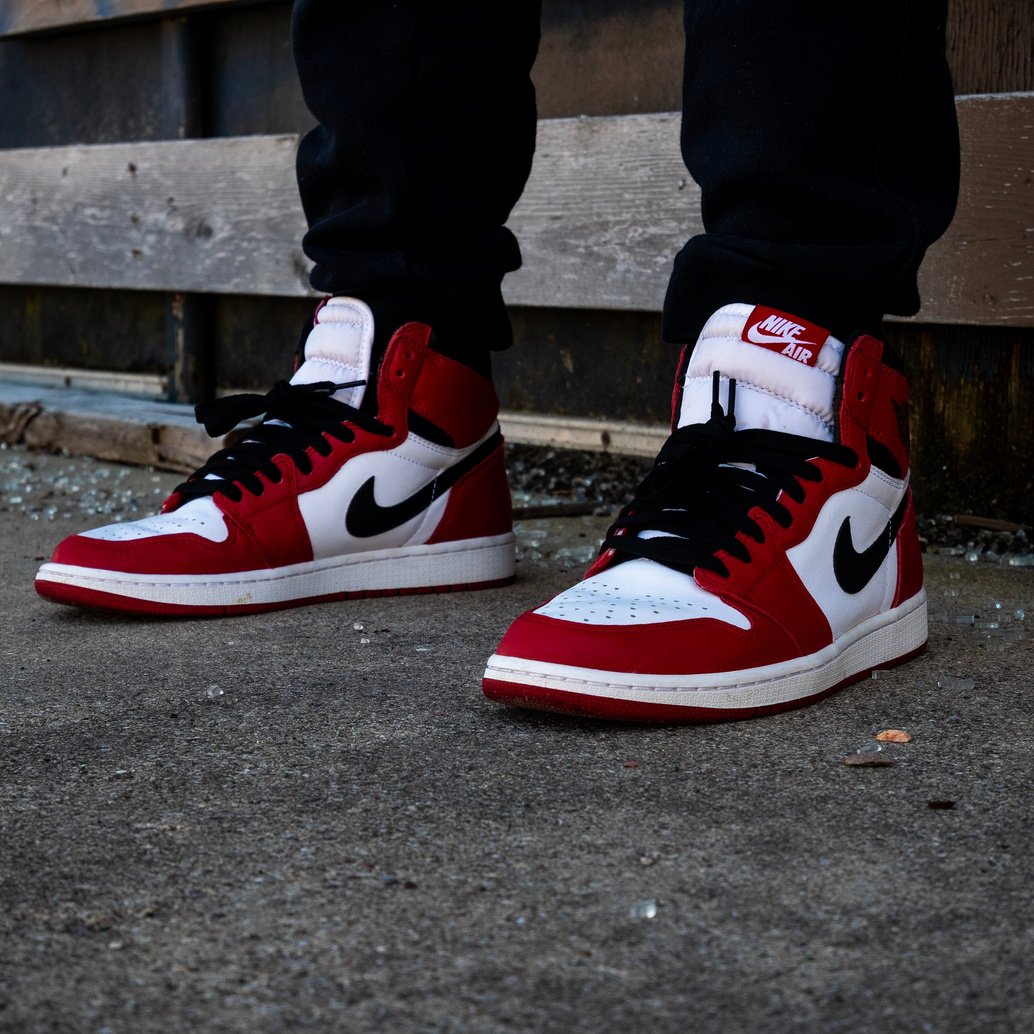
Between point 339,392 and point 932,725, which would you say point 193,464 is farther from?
point 932,725

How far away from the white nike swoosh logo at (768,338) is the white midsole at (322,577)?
476 mm

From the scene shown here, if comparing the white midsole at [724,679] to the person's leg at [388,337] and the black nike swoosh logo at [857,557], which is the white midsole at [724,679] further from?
the person's leg at [388,337]

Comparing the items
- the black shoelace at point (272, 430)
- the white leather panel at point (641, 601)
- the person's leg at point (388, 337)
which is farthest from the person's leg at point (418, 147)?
the white leather panel at point (641, 601)

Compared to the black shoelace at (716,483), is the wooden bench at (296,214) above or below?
above

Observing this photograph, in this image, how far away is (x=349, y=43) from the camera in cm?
136

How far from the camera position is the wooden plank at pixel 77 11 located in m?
2.69

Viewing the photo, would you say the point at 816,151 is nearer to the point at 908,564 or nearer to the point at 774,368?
the point at 774,368

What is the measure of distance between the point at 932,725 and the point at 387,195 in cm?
78

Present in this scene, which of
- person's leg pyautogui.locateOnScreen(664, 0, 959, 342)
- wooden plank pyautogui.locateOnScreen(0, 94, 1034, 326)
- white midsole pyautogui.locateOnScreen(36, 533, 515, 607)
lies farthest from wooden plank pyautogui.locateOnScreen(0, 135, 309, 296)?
person's leg pyautogui.locateOnScreen(664, 0, 959, 342)

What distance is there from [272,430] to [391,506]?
0.49ft

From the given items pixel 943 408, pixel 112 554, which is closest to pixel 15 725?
pixel 112 554

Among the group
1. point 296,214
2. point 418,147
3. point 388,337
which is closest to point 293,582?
point 388,337

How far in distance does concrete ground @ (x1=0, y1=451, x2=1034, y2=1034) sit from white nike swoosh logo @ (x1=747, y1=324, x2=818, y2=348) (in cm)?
28

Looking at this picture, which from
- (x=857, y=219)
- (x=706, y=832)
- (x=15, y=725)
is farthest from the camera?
(x=857, y=219)
